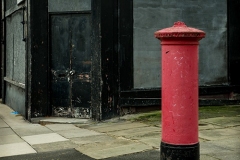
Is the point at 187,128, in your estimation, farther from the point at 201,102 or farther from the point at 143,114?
the point at 201,102

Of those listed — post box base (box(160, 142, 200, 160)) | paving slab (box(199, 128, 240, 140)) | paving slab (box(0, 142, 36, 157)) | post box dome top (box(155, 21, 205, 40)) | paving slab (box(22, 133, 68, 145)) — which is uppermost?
post box dome top (box(155, 21, 205, 40))

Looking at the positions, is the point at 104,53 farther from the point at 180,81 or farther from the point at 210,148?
the point at 180,81

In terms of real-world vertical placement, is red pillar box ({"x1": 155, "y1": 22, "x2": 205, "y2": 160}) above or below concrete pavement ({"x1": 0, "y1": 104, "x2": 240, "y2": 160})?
above

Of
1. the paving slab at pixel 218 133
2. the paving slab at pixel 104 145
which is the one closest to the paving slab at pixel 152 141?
the paving slab at pixel 104 145

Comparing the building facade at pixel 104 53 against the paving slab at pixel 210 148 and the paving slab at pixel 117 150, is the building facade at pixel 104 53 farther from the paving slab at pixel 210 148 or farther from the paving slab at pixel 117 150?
the paving slab at pixel 210 148

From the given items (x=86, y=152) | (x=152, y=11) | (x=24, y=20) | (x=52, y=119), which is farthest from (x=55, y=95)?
(x=86, y=152)

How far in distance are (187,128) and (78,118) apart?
5147mm

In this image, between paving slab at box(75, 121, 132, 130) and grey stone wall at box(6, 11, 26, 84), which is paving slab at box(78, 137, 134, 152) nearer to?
paving slab at box(75, 121, 132, 130)

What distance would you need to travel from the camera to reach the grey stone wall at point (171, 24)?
895cm

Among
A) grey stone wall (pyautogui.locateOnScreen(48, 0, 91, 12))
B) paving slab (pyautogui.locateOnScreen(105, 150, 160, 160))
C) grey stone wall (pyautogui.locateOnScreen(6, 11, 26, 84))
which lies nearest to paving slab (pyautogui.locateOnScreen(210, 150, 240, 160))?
paving slab (pyautogui.locateOnScreen(105, 150, 160, 160))

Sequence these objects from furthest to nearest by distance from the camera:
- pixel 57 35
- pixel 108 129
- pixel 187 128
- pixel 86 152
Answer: pixel 57 35 → pixel 108 129 → pixel 86 152 → pixel 187 128

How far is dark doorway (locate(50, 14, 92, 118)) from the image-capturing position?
889 cm

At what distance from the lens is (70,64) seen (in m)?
9.04

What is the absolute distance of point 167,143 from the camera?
4180 millimetres
